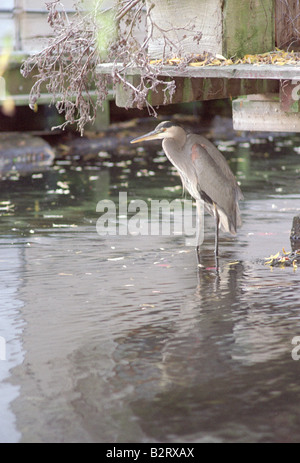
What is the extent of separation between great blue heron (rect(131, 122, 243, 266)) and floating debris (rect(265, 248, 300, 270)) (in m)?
0.56

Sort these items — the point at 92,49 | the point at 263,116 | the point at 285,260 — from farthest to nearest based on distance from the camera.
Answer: the point at 263,116
the point at 92,49
the point at 285,260

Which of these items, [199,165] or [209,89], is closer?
[199,165]

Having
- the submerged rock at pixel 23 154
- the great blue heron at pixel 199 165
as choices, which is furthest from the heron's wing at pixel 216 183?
the submerged rock at pixel 23 154

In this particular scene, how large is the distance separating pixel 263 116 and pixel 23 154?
27.7ft

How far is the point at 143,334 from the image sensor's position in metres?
6.82

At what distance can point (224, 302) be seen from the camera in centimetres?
770

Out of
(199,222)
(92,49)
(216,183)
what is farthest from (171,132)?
(92,49)

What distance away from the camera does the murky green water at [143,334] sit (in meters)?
5.19

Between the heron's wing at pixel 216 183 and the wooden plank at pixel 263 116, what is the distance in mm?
930

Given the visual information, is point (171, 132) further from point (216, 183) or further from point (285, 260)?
point (285, 260)

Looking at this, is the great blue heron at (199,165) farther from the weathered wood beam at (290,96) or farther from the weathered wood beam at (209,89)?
the weathered wood beam at (290,96)

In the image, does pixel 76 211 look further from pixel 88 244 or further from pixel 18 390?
pixel 18 390

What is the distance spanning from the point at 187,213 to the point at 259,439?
7.48 m

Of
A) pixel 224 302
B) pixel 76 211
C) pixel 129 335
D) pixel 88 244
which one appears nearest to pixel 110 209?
pixel 76 211
